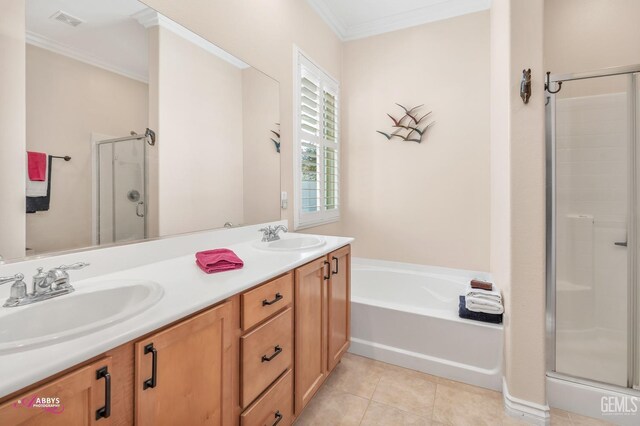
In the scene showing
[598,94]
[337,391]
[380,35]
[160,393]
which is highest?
[380,35]

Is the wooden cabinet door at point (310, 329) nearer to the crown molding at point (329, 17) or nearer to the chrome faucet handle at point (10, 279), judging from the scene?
the chrome faucet handle at point (10, 279)

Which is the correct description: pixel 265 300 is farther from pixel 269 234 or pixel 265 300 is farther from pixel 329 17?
pixel 329 17

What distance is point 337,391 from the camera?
70.9 inches

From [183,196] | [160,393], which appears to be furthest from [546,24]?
[160,393]

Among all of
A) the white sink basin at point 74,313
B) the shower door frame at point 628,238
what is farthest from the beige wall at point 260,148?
the shower door frame at point 628,238

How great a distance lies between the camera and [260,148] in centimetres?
200

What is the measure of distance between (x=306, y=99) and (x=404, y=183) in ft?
4.13

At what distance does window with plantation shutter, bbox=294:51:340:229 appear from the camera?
7.99 feet

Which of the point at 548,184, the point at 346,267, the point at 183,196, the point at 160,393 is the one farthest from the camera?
the point at 346,267

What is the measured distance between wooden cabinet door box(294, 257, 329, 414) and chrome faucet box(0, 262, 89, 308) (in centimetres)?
82

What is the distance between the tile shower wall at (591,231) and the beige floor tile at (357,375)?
1.07 m

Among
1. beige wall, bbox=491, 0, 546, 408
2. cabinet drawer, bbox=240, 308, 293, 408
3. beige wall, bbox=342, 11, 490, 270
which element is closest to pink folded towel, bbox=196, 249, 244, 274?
cabinet drawer, bbox=240, 308, 293, 408

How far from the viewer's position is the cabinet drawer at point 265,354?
3.51 ft

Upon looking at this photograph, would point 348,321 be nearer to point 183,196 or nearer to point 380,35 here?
point 183,196
